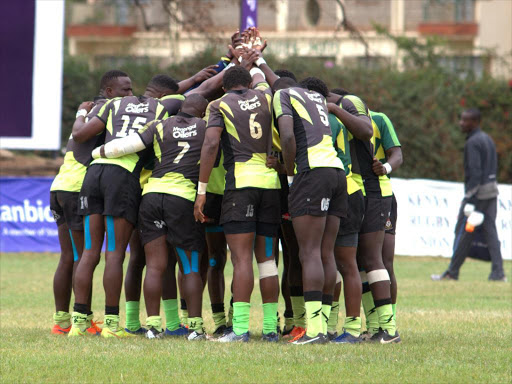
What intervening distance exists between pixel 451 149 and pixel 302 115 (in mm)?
17202

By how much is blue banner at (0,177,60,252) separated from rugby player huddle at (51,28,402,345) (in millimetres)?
11080

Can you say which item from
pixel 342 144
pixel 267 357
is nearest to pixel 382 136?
pixel 342 144

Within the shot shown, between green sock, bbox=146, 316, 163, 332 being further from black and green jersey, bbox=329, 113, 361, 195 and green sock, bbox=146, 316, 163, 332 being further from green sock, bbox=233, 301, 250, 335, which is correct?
black and green jersey, bbox=329, 113, 361, 195

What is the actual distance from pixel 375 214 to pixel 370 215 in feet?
0.16

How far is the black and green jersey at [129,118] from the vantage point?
916 centimetres

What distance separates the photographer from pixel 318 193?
27.5 feet

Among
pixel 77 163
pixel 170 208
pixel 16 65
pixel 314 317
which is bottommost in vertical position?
pixel 314 317

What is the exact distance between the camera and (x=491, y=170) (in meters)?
15.8

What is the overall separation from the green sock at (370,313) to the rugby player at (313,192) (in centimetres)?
74

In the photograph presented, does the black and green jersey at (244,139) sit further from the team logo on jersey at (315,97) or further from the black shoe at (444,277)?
the black shoe at (444,277)

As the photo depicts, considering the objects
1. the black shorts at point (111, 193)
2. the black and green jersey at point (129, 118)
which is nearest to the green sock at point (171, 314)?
the black shorts at point (111, 193)

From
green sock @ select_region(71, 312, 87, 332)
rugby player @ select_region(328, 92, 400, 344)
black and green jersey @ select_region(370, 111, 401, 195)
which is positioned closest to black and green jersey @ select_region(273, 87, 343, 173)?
rugby player @ select_region(328, 92, 400, 344)

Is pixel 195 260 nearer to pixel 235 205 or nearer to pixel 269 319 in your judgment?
pixel 235 205

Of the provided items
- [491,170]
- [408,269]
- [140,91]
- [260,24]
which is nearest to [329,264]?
[491,170]
